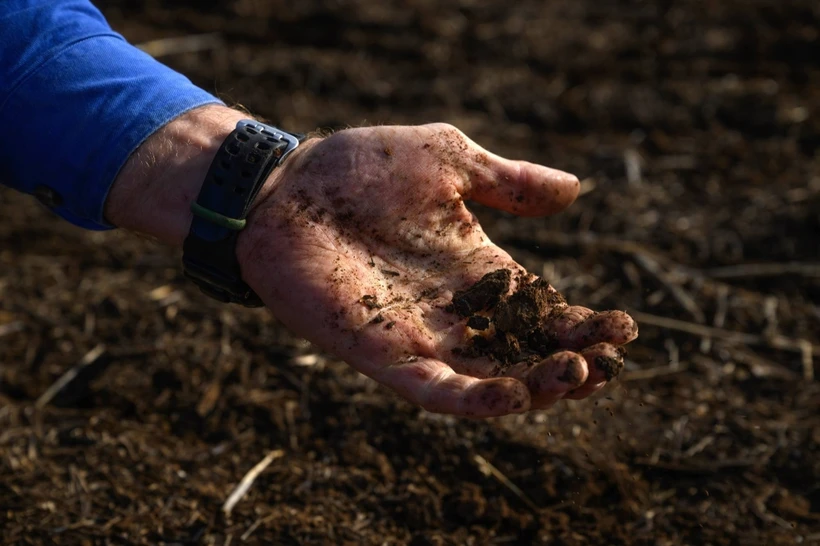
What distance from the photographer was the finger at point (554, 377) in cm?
196

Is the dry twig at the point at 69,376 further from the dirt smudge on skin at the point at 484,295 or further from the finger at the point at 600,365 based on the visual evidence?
the finger at the point at 600,365

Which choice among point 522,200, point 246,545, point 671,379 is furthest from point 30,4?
point 671,379

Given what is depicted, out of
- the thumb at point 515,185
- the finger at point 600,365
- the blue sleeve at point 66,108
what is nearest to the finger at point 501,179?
the thumb at point 515,185

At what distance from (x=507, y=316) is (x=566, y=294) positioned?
146cm

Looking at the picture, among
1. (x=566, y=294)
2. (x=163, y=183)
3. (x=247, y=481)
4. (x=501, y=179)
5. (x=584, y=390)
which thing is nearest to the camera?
(x=584, y=390)

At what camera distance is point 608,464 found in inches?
112

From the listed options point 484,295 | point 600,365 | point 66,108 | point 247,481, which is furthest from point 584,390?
point 66,108

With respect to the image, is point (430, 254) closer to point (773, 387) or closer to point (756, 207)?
point (773, 387)

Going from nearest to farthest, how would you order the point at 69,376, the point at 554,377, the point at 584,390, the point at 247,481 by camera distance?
the point at 554,377 < the point at 584,390 < the point at 247,481 < the point at 69,376

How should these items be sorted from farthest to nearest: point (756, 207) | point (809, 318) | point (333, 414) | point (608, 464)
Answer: point (756, 207) < point (809, 318) < point (333, 414) < point (608, 464)

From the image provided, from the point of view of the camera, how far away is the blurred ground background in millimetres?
2701

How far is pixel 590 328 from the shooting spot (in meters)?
2.18

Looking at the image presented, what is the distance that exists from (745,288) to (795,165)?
3.45 feet

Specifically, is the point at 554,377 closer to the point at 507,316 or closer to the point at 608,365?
the point at 608,365
